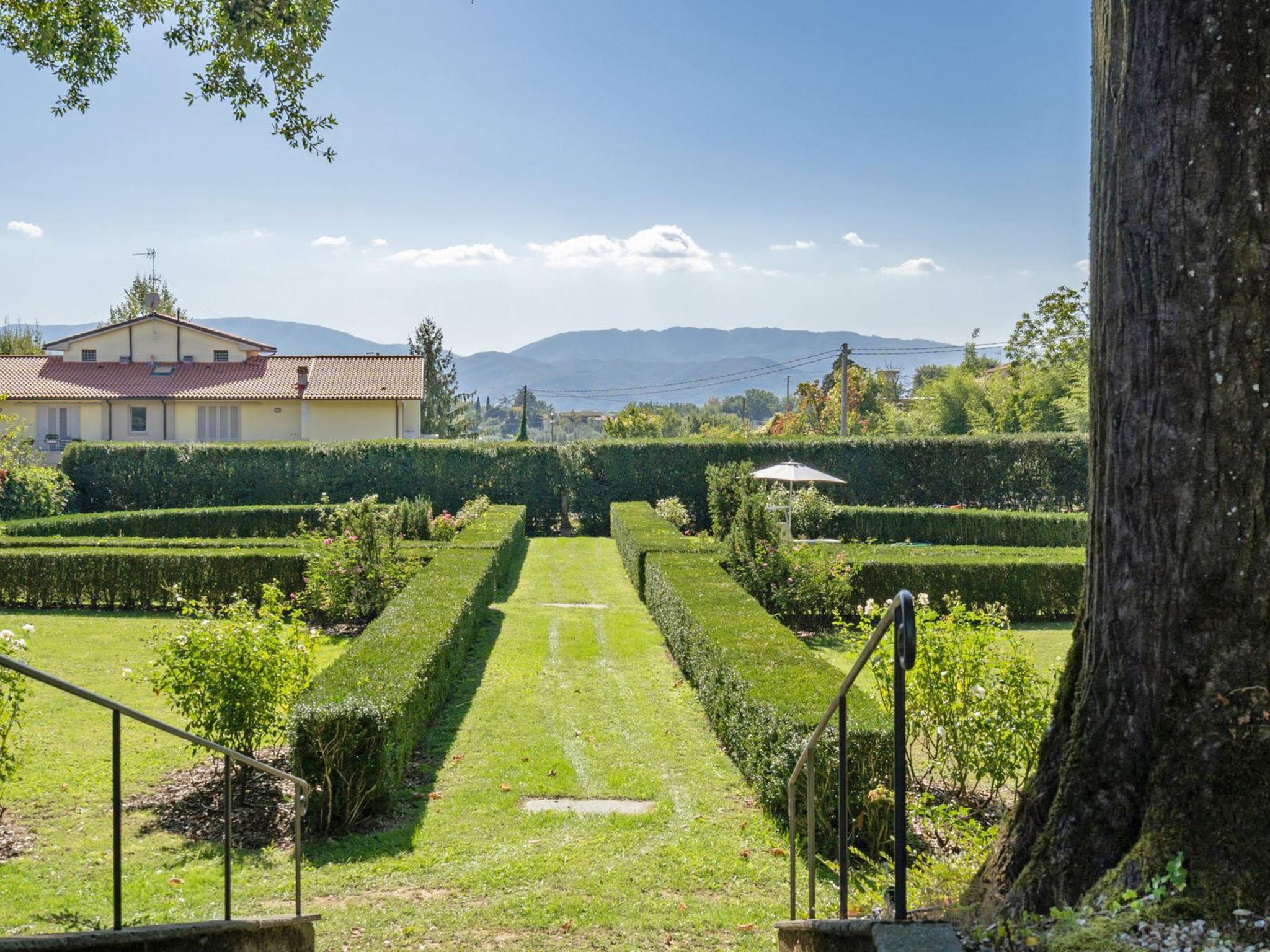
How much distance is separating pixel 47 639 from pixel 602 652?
680cm

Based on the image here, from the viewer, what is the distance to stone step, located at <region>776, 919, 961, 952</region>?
2357 millimetres

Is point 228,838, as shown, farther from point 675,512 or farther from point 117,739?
point 675,512

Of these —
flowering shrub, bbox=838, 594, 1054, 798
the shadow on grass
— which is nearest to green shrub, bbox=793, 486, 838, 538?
the shadow on grass

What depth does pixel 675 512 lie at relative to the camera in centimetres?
2269

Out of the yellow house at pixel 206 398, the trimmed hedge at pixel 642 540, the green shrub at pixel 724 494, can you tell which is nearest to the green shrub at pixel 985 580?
the trimmed hedge at pixel 642 540

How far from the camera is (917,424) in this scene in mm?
56312

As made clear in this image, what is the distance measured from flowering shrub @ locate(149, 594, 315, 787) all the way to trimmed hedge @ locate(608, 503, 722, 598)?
757 centimetres

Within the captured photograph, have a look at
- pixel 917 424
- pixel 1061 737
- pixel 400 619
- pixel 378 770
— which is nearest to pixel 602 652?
pixel 400 619

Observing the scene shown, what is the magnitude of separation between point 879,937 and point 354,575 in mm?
10974

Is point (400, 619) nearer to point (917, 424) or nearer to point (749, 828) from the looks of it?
point (749, 828)

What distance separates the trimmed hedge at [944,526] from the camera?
20.3 m

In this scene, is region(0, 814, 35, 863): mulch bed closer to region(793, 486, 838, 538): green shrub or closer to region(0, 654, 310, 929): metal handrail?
region(0, 654, 310, 929): metal handrail

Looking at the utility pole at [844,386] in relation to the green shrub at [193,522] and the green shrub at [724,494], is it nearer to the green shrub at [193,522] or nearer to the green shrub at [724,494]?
the green shrub at [724,494]

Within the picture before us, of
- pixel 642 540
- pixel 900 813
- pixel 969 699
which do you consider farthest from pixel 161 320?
pixel 900 813
